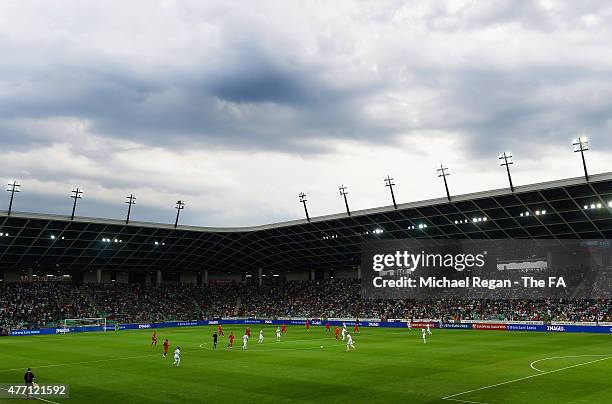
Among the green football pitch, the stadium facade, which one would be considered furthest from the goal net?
the green football pitch

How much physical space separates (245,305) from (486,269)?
4721 centimetres

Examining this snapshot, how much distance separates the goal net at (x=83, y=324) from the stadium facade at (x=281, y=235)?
11464mm

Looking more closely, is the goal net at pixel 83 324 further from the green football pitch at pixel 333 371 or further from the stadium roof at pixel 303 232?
the green football pitch at pixel 333 371

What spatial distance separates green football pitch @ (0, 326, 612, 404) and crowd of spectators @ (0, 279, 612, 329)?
20.8 metres

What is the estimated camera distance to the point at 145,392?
28203 mm

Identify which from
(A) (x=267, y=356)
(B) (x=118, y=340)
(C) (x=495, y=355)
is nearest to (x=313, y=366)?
(A) (x=267, y=356)

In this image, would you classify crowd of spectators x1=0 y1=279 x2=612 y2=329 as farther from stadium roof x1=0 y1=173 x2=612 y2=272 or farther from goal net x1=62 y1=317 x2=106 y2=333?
stadium roof x1=0 y1=173 x2=612 y2=272

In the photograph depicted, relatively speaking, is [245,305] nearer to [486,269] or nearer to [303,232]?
[303,232]

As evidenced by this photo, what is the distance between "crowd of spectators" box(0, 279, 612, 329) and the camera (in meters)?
76.3

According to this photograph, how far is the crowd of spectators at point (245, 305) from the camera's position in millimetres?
76312

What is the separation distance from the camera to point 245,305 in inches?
4291

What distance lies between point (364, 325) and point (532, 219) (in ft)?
92.8

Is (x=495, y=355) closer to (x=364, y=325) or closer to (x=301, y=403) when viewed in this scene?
(x=301, y=403)

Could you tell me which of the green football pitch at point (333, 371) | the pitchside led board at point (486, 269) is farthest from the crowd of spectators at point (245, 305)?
the green football pitch at point (333, 371)
